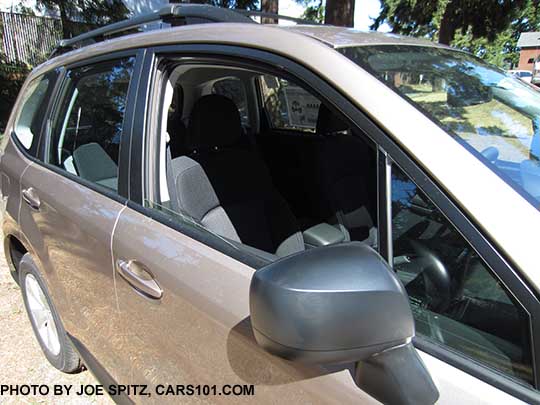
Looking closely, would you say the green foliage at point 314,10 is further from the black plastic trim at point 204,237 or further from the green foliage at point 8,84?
the black plastic trim at point 204,237

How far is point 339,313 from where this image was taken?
2.52ft

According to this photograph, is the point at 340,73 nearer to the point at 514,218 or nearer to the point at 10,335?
the point at 514,218

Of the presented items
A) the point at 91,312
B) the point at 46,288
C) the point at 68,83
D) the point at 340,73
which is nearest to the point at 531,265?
the point at 340,73

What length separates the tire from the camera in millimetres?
2320

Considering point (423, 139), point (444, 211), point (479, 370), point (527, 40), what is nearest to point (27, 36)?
point (423, 139)

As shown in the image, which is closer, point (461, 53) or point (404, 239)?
point (404, 239)

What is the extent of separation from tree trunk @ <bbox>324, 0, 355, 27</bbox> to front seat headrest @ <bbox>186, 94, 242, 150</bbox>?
5.52m

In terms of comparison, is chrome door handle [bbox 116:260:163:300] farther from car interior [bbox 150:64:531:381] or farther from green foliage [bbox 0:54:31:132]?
green foliage [bbox 0:54:31:132]

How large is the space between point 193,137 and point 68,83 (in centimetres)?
72

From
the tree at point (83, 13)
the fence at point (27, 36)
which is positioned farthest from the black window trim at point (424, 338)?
the fence at point (27, 36)

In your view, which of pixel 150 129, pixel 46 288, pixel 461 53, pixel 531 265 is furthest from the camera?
pixel 46 288

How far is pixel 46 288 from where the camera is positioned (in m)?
2.29

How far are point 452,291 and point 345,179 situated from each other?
1215mm

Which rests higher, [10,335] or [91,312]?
[91,312]
